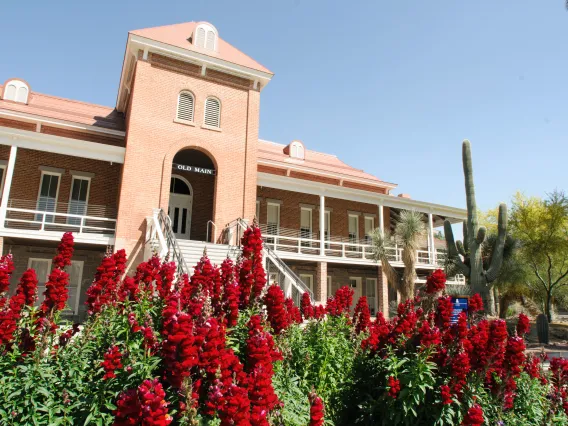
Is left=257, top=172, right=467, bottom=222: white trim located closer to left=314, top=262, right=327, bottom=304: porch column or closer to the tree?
left=314, top=262, right=327, bottom=304: porch column

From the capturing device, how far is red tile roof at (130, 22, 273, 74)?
17844 mm

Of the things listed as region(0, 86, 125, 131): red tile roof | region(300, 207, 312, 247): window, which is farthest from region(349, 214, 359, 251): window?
region(0, 86, 125, 131): red tile roof

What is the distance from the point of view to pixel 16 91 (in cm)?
1942

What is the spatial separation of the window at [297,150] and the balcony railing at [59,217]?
39.1 feet

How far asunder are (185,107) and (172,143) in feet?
6.48

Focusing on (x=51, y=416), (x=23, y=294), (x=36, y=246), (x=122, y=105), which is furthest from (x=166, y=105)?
(x=51, y=416)

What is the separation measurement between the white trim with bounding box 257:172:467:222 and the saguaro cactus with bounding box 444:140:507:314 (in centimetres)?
209

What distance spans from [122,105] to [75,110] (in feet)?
7.49

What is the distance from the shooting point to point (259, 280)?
4914 millimetres

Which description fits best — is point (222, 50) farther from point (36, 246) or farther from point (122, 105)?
point (36, 246)

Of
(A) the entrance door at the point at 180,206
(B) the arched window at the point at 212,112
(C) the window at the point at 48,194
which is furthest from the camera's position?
(A) the entrance door at the point at 180,206

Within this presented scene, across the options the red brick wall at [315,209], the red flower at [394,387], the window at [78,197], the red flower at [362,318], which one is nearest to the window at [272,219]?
the red brick wall at [315,209]

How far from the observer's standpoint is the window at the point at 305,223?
22.2m

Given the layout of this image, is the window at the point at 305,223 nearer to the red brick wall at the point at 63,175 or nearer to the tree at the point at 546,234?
the red brick wall at the point at 63,175
